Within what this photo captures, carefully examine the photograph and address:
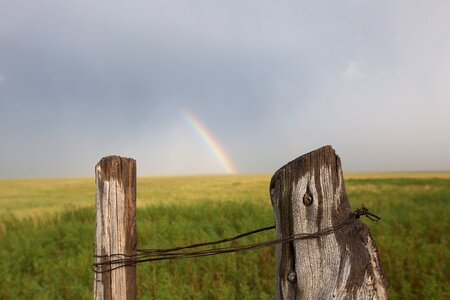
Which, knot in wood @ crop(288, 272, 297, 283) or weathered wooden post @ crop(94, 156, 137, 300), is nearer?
knot in wood @ crop(288, 272, 297, 283)

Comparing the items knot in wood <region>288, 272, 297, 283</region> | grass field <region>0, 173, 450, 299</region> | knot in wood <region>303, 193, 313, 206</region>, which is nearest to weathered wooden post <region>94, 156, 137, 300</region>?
knot in wood <region>288, 272, 297, 283</region>

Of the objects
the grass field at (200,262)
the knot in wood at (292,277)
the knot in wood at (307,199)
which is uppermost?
the knot in wood at (307,199)

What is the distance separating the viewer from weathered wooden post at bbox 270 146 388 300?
1975 millimetres

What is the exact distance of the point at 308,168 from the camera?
2.00 meters

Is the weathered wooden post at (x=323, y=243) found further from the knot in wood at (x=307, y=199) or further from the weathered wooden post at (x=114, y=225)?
the weathered wooden post at (x=114, y=225)

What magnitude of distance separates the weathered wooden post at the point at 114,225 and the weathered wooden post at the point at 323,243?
93 centimetres

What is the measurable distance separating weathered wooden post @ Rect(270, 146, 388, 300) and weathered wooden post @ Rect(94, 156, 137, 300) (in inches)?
36.7

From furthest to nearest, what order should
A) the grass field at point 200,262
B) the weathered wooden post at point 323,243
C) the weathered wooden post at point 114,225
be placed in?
1. the grass field at point 200,262
2. the weathered wooden post at point 114,225
3. the weathered wooden post at point 323,243

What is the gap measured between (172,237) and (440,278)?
5.71 metres

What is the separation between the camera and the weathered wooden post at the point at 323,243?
1975 millimetres

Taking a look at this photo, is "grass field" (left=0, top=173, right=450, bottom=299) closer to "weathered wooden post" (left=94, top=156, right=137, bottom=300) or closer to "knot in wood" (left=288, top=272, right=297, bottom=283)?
"weathered wooden post" (left=94, top=156, right=137, bottom=300)

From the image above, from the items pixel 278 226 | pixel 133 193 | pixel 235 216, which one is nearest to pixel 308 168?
pixel 278 226

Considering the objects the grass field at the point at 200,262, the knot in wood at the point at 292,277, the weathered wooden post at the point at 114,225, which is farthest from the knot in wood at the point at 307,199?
the grass field at the point at 200,262

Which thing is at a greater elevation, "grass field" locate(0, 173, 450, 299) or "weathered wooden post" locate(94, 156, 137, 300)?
"weathered wooden post" locate(94, 156, 137, 300)
